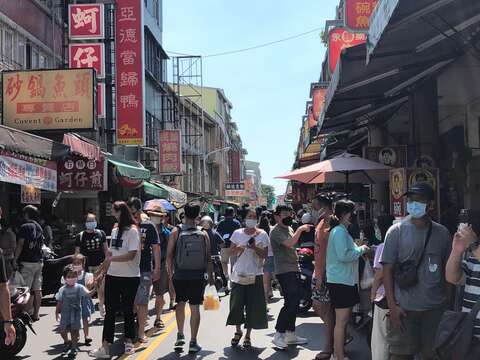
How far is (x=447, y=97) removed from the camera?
448 inches

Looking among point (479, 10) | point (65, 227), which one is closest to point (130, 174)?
point (65, 227)

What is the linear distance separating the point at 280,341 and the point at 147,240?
2326mm

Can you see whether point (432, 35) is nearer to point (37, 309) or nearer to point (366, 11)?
point (366, 11)

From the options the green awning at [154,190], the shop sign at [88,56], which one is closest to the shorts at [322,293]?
the shop sign at [88,56]

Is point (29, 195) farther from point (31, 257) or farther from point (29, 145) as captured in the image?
point (31, 257)

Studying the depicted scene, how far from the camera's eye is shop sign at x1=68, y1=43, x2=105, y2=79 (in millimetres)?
18641

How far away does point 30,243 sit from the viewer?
9727 mm

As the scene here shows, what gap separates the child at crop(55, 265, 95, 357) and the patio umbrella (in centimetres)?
503

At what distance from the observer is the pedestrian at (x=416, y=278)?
475 centimetres

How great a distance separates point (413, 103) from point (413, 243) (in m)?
6.98

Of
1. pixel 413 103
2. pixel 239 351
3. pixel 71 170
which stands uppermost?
pixel 413 103

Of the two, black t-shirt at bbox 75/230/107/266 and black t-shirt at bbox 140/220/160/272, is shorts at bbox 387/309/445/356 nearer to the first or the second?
black t-shirt at bbox 140/220/160/272

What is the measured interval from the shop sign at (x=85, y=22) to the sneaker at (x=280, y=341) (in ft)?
45.4

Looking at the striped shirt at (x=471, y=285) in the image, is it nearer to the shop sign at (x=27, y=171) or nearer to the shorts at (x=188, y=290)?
the shorts at (x=188, y=290)
